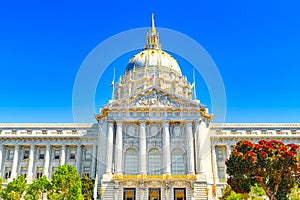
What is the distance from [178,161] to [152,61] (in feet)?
130

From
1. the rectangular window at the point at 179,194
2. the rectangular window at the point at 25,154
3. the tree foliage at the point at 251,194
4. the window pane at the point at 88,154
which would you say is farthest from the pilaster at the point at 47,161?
the tree foliage at the point at 251,194

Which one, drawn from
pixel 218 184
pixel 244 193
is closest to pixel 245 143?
pixel 244 193

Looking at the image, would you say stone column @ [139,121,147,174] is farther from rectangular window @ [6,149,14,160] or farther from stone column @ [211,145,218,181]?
rectangular window @ [6,149,14,160]

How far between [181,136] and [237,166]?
2090 cm

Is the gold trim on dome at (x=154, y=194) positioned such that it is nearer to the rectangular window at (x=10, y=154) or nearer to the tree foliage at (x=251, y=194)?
the tree foliage at (x=251, y=194)

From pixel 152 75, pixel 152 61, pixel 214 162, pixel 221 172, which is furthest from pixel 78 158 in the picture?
pixel 152 61

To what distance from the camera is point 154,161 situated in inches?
2335

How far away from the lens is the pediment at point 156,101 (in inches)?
2414

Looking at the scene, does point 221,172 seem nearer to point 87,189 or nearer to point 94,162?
point 94,162

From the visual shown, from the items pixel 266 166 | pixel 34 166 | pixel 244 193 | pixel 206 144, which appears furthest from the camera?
pixel 34 166

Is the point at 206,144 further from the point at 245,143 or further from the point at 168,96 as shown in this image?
the point at 245,143

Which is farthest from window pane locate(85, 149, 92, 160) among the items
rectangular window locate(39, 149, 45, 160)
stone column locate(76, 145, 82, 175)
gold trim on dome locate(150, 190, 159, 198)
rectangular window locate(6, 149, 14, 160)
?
gold trim on dome locate(150, 190, 159, 198)

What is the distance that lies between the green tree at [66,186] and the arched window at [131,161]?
42.1 feet

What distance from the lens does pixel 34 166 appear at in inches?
2672
